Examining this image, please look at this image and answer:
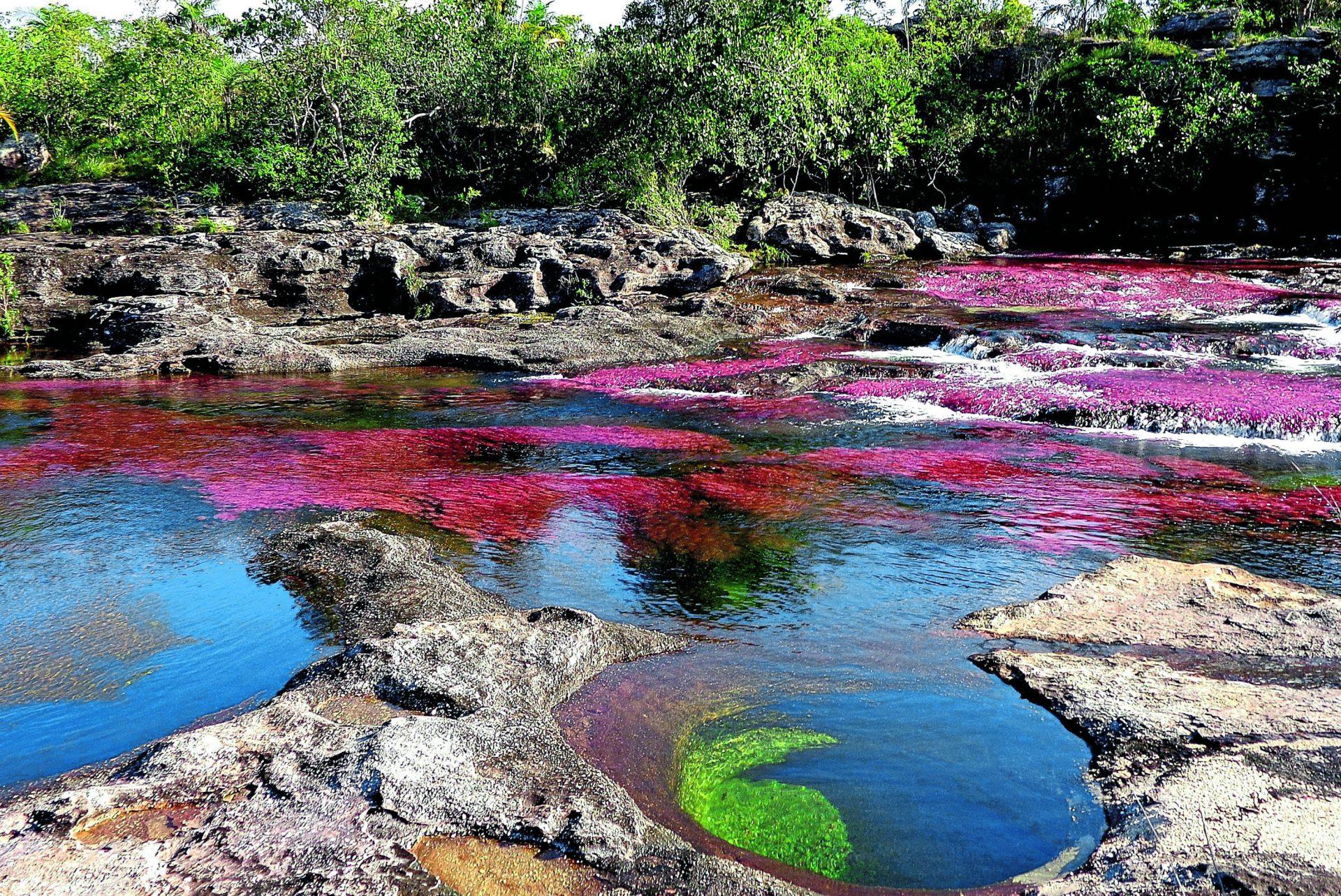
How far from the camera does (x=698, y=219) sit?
138 ft

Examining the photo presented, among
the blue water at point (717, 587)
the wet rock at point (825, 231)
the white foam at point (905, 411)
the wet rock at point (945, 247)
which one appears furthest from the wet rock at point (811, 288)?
the blue water at point (717, 587)

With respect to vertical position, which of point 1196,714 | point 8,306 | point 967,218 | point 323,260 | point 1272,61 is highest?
point 1272,61

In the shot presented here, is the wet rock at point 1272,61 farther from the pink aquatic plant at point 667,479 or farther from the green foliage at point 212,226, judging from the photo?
the green foliage at point 212,226

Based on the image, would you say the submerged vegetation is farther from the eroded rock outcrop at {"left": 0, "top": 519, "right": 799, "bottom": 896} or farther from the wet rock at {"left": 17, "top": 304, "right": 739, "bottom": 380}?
the eroded rock outcrop at {"left": 0, "top": 519, "right": 799, "bottom": 896}

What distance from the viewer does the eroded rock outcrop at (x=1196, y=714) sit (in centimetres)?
461

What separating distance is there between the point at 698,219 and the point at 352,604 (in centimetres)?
3622

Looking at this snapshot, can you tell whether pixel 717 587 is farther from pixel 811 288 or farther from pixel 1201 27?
pixel 1201 27

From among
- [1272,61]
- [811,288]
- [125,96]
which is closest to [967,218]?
[1272,61]

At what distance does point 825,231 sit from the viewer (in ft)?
142

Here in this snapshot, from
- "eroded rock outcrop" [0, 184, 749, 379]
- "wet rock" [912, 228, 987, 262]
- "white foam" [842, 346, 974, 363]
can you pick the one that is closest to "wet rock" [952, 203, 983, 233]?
"wet rock" [912, 228, 987, 262]

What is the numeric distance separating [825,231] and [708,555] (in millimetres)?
35637

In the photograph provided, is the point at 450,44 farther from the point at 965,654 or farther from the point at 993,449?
the point at 965,654

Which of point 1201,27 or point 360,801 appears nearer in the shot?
point 360,801

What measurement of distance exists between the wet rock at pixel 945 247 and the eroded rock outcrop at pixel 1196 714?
36.5 m
